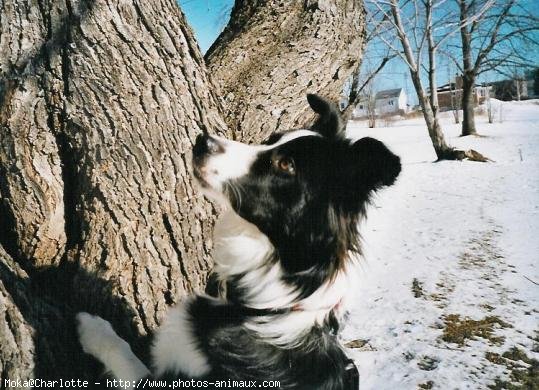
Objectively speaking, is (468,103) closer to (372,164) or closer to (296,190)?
(296,190)

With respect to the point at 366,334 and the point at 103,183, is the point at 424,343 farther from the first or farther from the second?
the point at 103,183

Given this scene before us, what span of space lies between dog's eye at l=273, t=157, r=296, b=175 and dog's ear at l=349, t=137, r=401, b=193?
1.04 feet

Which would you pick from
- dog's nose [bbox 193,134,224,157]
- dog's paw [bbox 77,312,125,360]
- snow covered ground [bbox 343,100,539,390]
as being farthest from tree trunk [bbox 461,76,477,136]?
dog's paw [bbox 77,312,125,360]

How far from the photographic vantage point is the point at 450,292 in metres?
5.45

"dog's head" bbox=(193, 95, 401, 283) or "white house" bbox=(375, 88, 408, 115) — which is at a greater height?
"white house" bbox=(375, 88, 408, 115)

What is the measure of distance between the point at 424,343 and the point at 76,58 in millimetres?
3705

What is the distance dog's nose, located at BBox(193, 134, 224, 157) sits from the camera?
2.31 m

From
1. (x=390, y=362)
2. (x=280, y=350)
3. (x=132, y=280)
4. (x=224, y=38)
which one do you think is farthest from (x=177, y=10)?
(x=390, y=362)

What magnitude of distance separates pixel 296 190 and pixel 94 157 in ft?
3.39

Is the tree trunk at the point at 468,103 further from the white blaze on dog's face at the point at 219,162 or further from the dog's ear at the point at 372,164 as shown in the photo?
the white blaze on dog's face at the point at 219,162

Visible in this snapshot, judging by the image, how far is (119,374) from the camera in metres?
2.28

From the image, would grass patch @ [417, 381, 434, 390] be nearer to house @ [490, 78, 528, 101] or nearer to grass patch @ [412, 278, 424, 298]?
Result: grass patch @ [412, 278, 424, 298]

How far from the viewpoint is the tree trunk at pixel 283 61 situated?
9.27 ft

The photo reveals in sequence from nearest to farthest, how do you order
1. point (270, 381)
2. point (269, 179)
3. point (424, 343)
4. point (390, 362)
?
1. point (270, 381)
2. point (269, 179)
3. point (390, 362)
4. point (424, 343)
